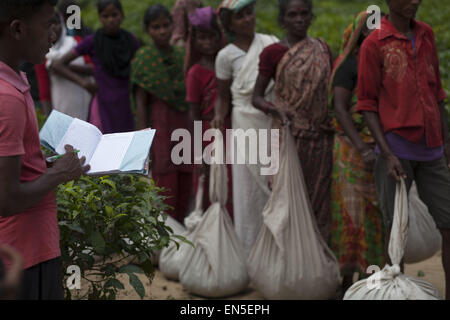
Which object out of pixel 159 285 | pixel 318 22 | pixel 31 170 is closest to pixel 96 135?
pixel 31 170

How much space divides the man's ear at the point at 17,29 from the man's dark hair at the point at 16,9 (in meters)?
0.01

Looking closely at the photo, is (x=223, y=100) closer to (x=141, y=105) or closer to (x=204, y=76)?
(x=204, y=76)

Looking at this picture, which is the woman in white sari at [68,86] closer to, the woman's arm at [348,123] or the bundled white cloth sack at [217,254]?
the bundled white cloth sack at [217,254]

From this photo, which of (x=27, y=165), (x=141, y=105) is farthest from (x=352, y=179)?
(x=27, y=165)

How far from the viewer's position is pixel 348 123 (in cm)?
378

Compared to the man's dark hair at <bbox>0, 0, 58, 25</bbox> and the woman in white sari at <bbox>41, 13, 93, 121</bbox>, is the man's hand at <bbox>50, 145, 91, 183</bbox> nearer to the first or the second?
the man's dark hair at <bbox>0, 0, 58, 25</bbox>

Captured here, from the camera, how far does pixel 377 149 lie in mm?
3498

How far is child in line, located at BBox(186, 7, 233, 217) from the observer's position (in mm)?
4828

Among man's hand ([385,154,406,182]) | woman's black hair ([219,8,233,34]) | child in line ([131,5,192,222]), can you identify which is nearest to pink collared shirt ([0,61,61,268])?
man's hand ([385,154,406,182])

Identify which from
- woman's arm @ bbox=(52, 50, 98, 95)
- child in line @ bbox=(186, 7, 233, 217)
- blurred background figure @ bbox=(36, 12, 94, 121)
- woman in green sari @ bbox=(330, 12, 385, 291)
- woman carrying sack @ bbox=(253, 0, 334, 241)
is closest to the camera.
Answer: woman in green sari @ bbox=(330, 12, 385, 291)

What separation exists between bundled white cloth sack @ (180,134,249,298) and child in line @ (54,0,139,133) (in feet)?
5.62

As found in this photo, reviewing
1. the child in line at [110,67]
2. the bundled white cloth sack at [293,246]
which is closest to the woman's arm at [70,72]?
the child in line at [110,67]

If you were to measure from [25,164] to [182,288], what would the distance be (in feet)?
9.34

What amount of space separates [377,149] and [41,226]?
2.04 meters
